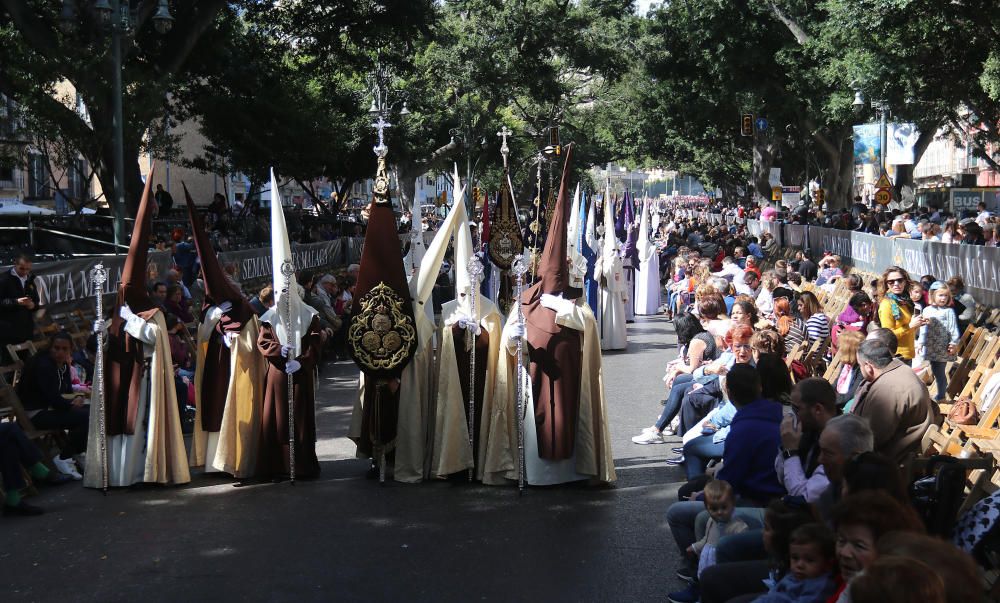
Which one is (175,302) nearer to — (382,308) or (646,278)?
(382,308)

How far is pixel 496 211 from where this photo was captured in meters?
17.2

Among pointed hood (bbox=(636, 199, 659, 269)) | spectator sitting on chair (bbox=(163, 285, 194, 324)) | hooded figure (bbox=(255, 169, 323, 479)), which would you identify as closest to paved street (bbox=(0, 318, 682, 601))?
hooded figure (bbox=(255, 169, 323, 479))

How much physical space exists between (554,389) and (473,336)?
783 mm

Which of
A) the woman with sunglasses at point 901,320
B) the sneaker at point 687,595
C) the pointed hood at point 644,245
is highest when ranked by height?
the pointed hood at point 644,245

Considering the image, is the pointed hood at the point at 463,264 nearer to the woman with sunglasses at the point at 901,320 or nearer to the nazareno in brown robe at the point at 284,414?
the nazareno in brown robe at the point at 284,414

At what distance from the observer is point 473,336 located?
9.27m

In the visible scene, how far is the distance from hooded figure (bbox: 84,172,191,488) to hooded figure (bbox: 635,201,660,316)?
16.0m

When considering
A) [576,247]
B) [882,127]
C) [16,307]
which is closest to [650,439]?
[576,247]

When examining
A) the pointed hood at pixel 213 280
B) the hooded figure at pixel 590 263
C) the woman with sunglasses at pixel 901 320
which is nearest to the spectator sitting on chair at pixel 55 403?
the pointed hood at pixel 213 280

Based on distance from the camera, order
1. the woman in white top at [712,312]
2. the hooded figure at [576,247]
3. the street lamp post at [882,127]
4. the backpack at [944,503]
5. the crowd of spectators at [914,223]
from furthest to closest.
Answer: the street lamp post at [882,127] < the crowd of spectators at [914,223] < the hooded figure at [576,247] < the woman in white top at [712,312] < the backpack at [944,503]

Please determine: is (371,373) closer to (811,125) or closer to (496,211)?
(496,211)

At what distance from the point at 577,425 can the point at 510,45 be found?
3259 cm

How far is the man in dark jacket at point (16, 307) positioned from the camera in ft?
40.1

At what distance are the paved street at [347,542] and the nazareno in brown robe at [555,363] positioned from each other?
Answer: 47cm
